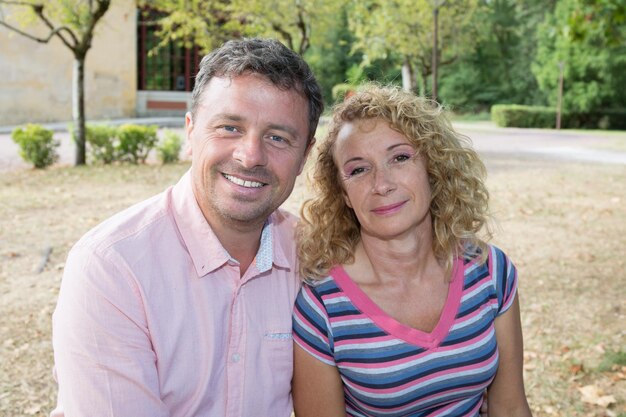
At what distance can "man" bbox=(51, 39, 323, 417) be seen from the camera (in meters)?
2.09

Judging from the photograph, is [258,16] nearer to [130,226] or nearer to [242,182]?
[242,182]

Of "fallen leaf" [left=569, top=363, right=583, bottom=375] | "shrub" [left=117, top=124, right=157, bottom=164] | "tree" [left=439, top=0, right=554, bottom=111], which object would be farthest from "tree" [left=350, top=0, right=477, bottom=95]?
"tree" [left=439, top=0, right=554, bottom=111]

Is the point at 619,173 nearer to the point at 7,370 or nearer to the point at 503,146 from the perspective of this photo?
the point at 503,146

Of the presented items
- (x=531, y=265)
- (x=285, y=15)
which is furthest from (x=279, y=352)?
(x=285, y=15)

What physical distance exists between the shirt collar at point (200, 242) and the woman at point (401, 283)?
0.17 m

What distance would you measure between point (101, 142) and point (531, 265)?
10.8 metres

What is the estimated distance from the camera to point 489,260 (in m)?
2.69

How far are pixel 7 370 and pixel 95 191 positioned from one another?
709 centimetres

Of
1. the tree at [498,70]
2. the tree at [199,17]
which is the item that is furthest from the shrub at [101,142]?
the tree at [498,70]

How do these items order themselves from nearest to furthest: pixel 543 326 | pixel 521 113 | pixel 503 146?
pixel 543 326
pixel 503 146
pixel 521 113

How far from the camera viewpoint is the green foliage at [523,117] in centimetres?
3444

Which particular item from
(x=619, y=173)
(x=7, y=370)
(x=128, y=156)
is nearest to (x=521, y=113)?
(x=619, y=173)

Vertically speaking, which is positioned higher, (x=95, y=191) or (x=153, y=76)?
(x=153, y=76)

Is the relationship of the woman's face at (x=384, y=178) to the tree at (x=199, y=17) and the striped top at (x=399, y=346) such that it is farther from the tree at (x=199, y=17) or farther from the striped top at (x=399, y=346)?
the tree at (x=199, y=17)
